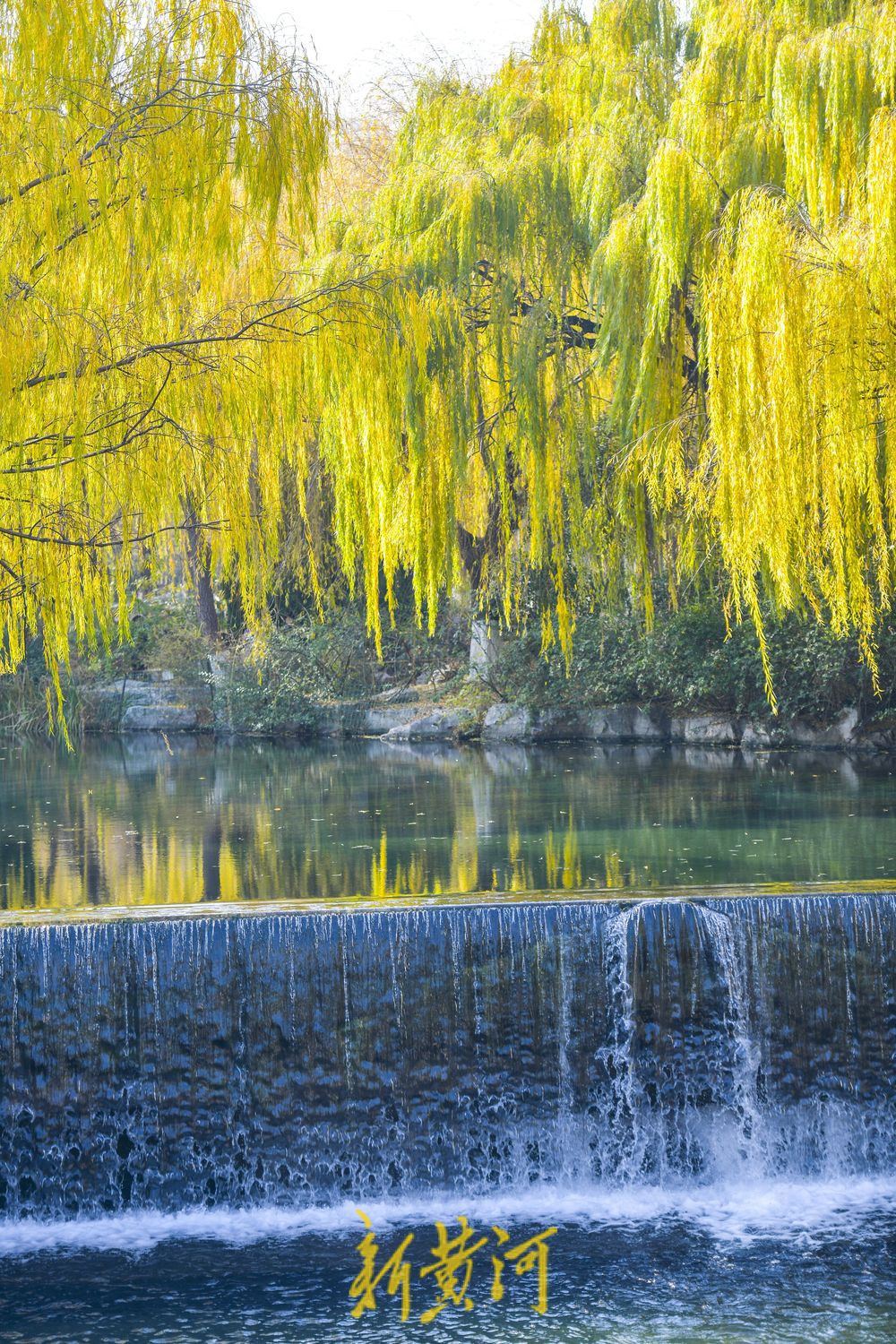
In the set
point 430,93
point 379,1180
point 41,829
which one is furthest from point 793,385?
point 41,829

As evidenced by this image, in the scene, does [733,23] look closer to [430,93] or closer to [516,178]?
[516,178]

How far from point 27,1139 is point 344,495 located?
3784mm

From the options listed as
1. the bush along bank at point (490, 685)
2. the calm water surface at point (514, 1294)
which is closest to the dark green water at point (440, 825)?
the bush along bank at point (490, 685)

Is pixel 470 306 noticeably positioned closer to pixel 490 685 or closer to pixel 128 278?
pixel 128 278

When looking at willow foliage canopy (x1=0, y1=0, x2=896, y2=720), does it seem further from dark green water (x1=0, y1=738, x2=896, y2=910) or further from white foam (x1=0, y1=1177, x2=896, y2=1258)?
white foam (x1=0, y1=1177, x2=896, y2=1258)

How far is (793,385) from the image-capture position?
5.99 meters

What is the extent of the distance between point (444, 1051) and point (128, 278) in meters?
3.21

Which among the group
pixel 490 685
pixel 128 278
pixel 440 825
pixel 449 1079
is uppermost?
pixel 128 278

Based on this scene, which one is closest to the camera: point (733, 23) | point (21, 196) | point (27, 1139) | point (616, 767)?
point (21, 196)

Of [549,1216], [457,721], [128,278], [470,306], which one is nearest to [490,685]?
[457,721]

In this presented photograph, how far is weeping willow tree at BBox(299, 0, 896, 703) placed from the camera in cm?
598

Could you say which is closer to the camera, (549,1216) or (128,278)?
Answer: (128,278)

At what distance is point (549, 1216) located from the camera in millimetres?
5199

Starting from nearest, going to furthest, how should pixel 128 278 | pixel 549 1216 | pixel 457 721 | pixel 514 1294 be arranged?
pixel 514 1294
pixel 128 278
pixel 549 1216
pixel 457 721
